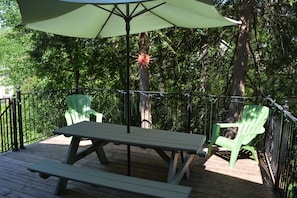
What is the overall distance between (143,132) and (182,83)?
13.4 feet

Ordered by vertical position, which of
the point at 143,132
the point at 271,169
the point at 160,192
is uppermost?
the point at 143,132

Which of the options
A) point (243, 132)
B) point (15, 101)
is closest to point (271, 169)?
point (243, 132)

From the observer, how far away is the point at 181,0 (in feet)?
7.22

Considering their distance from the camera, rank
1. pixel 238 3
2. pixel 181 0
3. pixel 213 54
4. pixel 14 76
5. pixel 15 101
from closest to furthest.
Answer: pixel 181 0
pixel 15 101
pixel 238 3
pixel 213 54
pixel 14 76

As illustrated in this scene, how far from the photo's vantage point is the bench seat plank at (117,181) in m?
1.92

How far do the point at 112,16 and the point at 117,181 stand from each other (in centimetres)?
217

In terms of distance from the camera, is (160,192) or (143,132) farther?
(143,132)

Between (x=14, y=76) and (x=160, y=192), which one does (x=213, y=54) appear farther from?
(x=14, y=76)

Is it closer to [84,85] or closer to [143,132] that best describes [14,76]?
[84,85]

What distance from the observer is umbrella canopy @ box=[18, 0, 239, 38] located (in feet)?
7.43

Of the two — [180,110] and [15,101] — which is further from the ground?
[15,101]

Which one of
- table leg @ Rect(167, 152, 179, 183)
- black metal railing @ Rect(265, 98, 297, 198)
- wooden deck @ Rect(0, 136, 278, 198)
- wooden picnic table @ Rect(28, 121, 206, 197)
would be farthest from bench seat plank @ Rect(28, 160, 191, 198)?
black metal railing @ Rect(265, 98, 297, 198)

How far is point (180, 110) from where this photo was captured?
22.0 feet

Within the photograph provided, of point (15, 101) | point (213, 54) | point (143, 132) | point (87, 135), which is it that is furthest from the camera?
point (213, 54)
